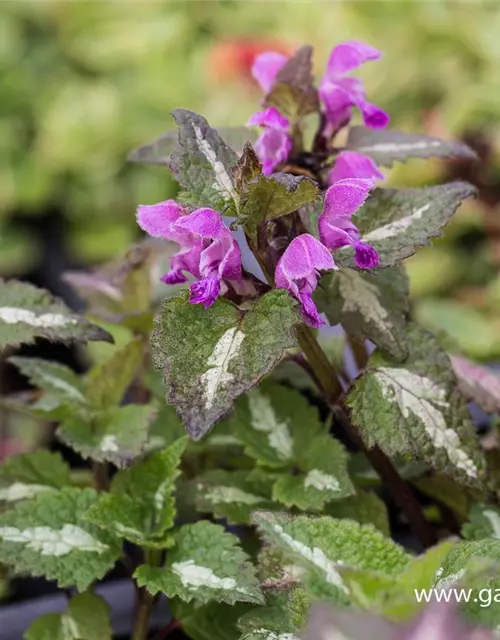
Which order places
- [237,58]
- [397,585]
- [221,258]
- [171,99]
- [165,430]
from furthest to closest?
[171,99] < [237,58] < [165,430] < [221,258] < [397,585]

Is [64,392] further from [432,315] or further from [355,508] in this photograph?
[432,315]

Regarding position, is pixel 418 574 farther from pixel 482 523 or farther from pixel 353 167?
pixel 353 167

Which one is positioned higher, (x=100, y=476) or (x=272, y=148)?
(x=272, y=148)

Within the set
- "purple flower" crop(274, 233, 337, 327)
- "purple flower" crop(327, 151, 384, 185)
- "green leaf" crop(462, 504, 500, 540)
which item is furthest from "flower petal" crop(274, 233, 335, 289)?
"green leaf" crop(462, 504, 500, 540)

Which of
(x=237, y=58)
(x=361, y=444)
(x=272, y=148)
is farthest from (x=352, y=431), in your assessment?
(x=237, y=58)

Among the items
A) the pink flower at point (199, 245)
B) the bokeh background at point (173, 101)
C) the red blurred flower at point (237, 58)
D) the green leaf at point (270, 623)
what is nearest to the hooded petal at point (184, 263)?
the pink flower at point (199, 245)

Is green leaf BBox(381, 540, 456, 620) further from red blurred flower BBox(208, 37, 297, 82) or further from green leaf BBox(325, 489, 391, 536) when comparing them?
red blurred flower BBox(208, 37, 297, 82)

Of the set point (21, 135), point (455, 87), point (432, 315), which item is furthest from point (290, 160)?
point (21, 135)
